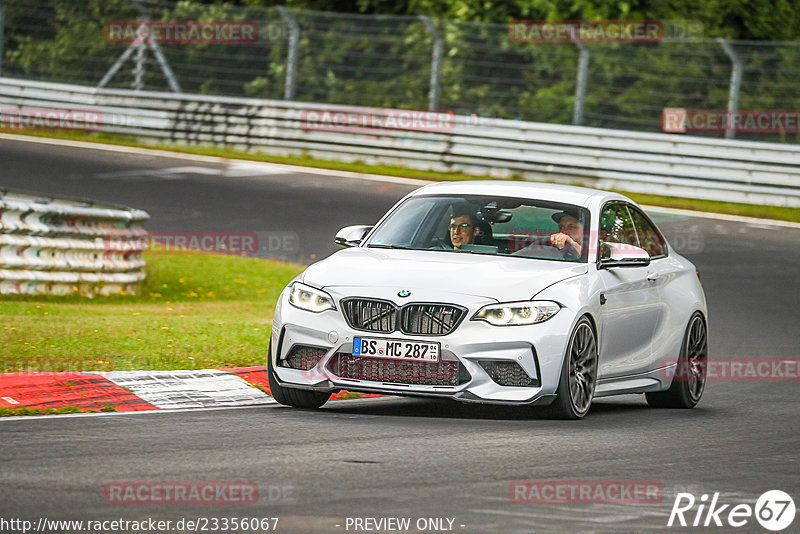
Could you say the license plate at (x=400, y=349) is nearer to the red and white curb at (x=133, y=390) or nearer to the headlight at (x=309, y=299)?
the headlight at (x=309, y=299)

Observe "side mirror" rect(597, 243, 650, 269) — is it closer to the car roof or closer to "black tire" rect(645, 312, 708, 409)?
the car roof

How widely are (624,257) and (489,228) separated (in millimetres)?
942

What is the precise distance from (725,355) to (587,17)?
58.9 feet

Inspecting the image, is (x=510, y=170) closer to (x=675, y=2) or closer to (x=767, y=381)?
(x=675, y=2)

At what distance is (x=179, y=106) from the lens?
94.8ft

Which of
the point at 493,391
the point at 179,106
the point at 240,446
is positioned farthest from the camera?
the point at 179,106

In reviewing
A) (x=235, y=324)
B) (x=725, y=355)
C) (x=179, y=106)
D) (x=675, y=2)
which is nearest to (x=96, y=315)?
(x=235, y=324)

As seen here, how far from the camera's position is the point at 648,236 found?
11.3 metres

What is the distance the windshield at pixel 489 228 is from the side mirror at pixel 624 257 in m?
0.15

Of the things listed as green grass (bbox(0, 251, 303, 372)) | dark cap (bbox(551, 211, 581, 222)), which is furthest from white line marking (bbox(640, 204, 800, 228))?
dark cap (bbox(551, 211, 581, 222))

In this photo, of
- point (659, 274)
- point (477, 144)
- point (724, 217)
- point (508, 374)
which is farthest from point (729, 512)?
point (477, 144)

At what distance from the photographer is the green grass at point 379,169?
23828mm

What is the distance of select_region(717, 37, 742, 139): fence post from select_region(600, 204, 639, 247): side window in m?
14.1

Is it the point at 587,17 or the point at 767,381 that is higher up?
the point at 587,17
